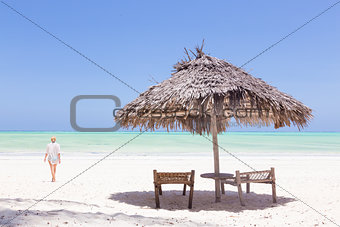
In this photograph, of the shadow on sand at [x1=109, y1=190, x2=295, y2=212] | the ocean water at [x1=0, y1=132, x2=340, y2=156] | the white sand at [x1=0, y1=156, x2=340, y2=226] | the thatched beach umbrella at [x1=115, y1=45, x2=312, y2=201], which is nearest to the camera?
the white sand at [x1=0, y1=156, x2=340, y2=226]

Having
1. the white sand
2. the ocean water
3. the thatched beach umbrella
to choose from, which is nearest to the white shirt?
the white sand

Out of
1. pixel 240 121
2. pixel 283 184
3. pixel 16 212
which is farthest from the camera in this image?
pixel 283 184

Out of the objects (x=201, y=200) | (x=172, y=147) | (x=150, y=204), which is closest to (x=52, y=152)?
(x=150, y=204)

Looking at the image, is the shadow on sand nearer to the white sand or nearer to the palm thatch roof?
the white sand

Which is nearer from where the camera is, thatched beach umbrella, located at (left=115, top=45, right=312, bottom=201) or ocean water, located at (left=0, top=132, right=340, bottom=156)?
thatched beach umbrella, located at (left=115, top=45, right=312, bottom=201)

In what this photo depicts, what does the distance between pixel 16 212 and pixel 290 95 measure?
496 cm

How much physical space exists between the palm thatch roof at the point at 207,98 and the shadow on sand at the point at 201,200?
1.41m

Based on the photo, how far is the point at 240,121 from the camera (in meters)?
7.23

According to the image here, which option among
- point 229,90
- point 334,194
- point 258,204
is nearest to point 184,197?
point 258,204

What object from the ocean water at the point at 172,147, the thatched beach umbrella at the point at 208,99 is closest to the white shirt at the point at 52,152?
the thatched beach umbrella at the point at 208,99

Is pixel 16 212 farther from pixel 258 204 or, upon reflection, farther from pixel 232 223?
pixel 258 204

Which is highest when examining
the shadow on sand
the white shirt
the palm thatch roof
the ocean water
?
the palm thatch roof

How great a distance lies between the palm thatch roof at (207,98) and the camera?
5523 mm

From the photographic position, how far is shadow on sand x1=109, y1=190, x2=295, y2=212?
5828mm
